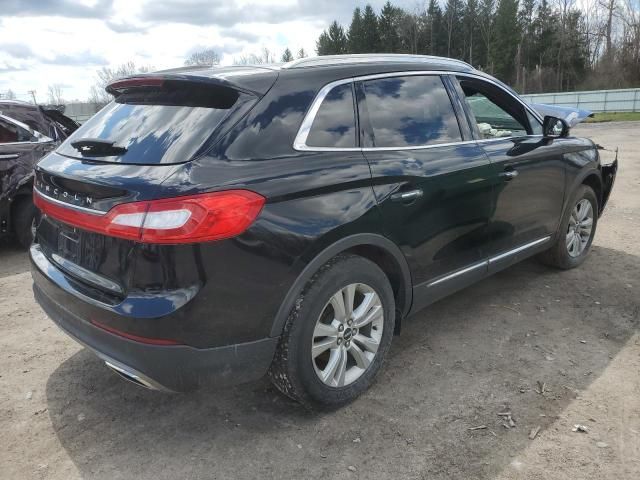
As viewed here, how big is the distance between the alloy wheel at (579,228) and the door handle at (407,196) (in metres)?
2.35

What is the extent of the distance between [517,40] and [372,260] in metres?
65.5

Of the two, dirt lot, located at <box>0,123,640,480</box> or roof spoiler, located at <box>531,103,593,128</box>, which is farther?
roof spoiler, located at <box>531,103,593,128</box>

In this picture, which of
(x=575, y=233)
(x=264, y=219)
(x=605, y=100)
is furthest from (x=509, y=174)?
(x=605, y=100)

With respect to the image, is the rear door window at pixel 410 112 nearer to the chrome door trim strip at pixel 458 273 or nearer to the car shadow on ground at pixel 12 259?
the chrome door trim strip at pixel 458 273

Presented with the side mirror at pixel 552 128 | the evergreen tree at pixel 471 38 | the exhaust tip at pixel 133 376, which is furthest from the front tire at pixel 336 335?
the evergreen tree at pixel 471 38

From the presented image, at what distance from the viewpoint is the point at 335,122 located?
2.85 metres

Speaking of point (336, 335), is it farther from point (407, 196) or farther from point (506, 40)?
point (506, 40)

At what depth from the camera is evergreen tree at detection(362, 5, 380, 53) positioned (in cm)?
6862

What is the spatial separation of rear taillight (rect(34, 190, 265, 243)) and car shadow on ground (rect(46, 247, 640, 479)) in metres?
1.12

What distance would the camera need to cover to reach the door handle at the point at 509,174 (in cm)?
377

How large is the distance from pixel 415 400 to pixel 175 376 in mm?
1374

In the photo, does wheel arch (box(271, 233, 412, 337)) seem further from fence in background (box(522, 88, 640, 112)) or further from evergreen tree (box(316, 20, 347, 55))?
evergreen tree (box(316, 20, 347, 55))

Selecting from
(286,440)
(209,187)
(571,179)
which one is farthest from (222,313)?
(571,179)

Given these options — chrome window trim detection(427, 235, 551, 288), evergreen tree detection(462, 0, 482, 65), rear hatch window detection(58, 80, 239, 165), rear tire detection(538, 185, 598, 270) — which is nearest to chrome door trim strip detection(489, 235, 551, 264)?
chrome window trim detection(427, 235, 551, 288)
